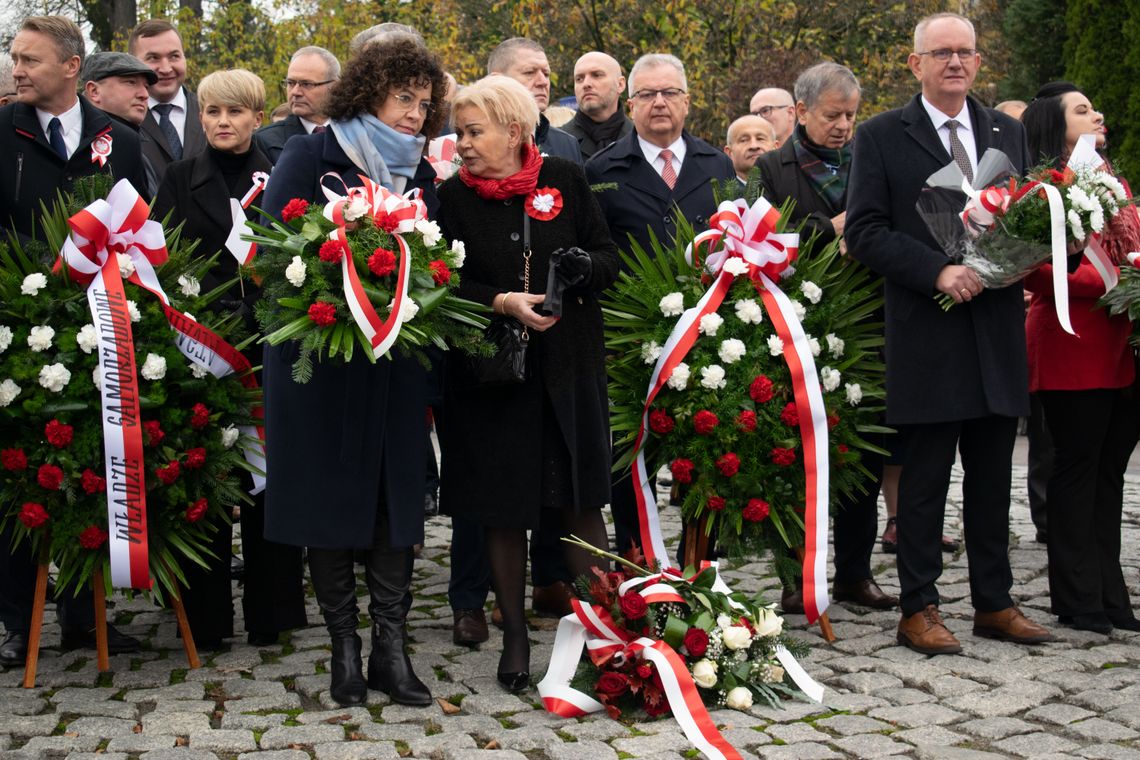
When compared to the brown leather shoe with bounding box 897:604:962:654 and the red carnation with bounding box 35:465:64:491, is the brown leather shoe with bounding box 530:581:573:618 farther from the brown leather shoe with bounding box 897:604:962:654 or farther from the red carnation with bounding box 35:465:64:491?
the red carnation with bounding box 35:465:64:491

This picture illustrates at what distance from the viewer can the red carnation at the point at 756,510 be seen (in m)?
5.73

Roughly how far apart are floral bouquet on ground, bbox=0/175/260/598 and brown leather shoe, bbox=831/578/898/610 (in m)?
2.72

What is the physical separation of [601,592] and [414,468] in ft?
2.60

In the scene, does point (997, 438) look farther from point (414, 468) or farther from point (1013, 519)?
point (1013, 519)

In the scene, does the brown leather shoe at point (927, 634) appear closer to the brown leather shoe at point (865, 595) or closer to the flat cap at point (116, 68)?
the brown leather shoe at point (865, 595)

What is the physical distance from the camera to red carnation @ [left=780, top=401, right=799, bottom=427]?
5754 mm

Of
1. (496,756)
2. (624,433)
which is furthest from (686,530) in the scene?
(496,756)

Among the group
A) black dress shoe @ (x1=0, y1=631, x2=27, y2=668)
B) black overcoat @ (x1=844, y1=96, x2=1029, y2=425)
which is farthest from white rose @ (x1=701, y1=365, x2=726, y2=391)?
black dress shoe @ (x1=0, y1=631, x2=27, y2=668)

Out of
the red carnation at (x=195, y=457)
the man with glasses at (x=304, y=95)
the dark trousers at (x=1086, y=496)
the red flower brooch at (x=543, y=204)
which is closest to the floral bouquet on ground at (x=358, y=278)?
the red flower brooch at (x=543, y=204)

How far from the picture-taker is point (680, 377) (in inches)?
225

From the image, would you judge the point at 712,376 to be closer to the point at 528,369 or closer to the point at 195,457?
the point at 528,369

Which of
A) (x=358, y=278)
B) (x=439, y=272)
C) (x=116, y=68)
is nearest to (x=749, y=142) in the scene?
(x=116, y=68)

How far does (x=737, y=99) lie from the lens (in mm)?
17672

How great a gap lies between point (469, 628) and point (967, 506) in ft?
6.82
